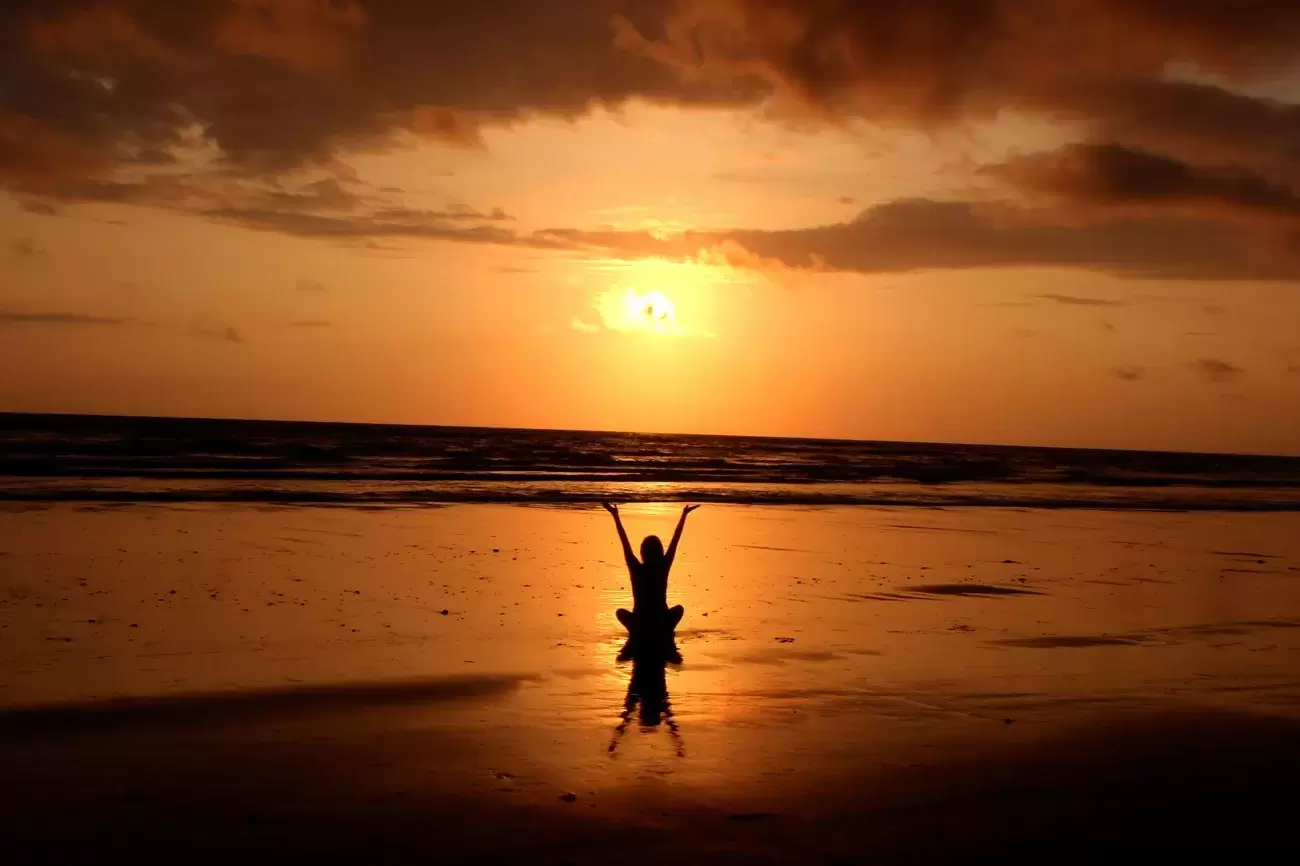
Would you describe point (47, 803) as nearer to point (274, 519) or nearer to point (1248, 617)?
point (1248, 617)

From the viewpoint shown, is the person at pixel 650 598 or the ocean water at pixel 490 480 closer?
the person at pixel 650 598

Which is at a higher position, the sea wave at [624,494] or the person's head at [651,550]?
the sea wave at [624,494]

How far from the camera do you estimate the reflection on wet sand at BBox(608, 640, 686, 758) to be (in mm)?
8688

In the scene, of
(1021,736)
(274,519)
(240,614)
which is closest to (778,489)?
(274,519)

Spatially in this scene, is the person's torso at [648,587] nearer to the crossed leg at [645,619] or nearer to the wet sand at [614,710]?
the crossed leg at [645,619]

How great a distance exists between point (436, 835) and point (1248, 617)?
12.6 metres

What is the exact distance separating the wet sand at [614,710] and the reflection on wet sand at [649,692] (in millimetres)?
64

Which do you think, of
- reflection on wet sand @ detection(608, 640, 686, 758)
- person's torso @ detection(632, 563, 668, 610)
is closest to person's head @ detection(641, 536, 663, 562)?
person's torso @ detection(632, 563, 668, 610)

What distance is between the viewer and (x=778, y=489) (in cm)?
4400

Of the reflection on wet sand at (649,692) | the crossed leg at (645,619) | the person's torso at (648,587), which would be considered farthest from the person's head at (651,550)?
the reflection on wet sand at (649,692)

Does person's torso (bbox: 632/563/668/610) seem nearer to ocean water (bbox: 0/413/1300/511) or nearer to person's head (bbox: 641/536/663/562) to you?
person's head (bbox: 641/536/663/562)

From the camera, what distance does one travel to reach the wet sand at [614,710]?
262 inches

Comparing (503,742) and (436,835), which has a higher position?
(503,742)

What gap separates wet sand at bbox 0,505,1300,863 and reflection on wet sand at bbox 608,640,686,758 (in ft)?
0.21
